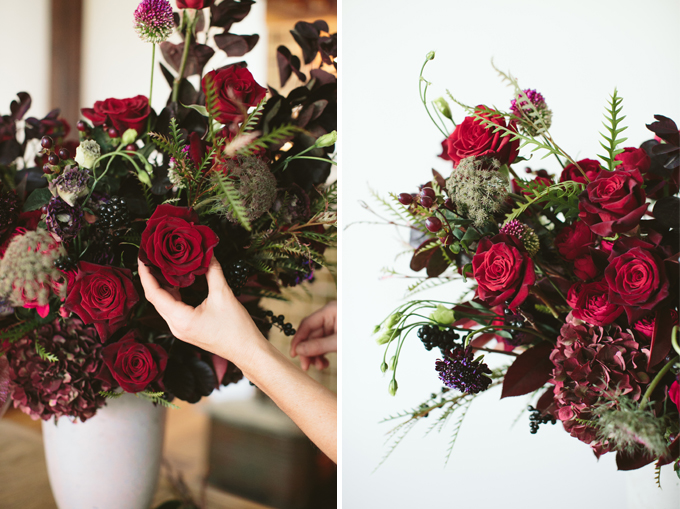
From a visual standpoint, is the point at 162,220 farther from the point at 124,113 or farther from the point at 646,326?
the point at 646,326

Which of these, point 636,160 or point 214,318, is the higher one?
point 636,160

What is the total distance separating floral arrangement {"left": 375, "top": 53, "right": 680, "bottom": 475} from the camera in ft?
1.13

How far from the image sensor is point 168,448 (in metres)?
0.75

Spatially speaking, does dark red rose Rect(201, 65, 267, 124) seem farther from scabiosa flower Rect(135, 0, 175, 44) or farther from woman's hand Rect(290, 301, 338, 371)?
woman's hand Rect(290, 301, 338, 371)

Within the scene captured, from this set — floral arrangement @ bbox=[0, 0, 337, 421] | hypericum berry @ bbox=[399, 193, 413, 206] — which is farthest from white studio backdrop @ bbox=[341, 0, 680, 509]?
hypericum berry @ bbox=[399, 193, 413, 206]

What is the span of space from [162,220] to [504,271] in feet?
1.06

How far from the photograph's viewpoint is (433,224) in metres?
0.39

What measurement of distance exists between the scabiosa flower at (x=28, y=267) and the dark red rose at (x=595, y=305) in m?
0.48

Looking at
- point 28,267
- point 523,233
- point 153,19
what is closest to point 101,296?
point 28,267

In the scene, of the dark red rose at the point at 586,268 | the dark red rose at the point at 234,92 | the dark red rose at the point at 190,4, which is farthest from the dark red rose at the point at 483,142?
the dark red rose at the point at 190,4

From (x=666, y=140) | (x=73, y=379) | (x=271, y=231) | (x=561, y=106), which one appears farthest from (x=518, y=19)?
(x=73, y=379)

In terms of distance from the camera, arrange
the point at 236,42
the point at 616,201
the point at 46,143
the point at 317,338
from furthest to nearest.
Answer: the point at 317,338 → the point at 236,42 → the point at 46,143 → the point at 616,201

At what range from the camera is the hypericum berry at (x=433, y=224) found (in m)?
0.39

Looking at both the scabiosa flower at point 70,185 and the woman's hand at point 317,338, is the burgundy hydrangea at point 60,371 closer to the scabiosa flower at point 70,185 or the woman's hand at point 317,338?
the scabiosa flower at point 70,185
